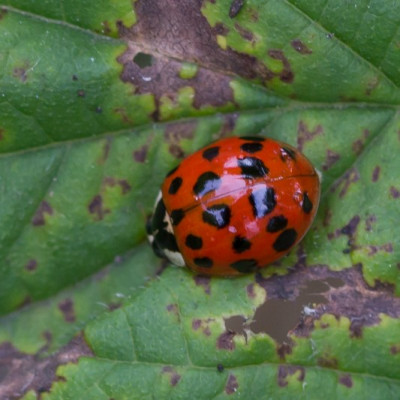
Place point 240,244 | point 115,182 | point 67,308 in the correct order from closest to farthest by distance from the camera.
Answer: point 240,244, point 115,182, point 67,308

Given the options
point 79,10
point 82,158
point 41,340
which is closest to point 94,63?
point 79,10

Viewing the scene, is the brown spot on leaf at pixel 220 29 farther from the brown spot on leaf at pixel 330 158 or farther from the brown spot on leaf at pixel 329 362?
the brown spot on leaf at pixel 329 362

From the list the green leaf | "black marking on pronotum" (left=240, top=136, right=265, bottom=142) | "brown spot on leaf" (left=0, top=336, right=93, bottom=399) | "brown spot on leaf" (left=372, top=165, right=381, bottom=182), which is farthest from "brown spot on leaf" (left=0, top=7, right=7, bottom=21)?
"brown spot on leaf" (left=372, top=165, right=381, bottom=182)

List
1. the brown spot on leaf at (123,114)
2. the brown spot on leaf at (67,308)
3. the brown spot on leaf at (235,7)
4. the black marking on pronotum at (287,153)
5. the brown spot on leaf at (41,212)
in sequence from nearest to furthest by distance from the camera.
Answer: the brown spot on leaf at (235,7) → the black marking on pronotum at (287,153) → the brown spot on leaf at (123,114) → the brown spot on leaf at (41,212) → the brown spot on leaf at (67,308)

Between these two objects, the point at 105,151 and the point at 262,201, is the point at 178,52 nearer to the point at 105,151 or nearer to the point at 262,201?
the point at 105,151

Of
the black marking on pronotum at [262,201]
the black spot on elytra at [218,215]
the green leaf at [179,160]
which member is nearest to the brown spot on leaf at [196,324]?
the green leaf at [179,160]

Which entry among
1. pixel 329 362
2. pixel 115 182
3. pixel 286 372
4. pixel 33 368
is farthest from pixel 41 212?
pixel 329 362
